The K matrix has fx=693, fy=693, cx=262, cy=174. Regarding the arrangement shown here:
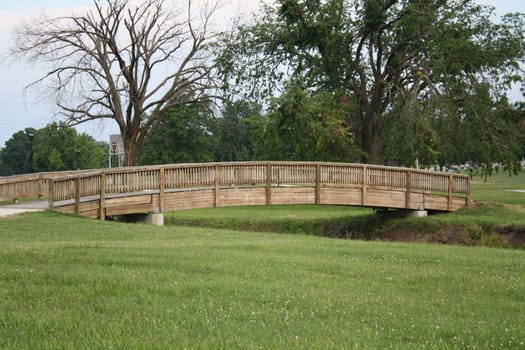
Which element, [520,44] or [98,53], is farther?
[98,53]

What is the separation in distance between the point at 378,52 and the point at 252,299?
3012 cm

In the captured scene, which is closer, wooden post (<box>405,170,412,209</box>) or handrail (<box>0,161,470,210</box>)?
handrail (<box>0,161,470,210</box>)

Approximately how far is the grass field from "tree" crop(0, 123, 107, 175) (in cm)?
4790

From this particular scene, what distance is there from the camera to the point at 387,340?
20.7ft

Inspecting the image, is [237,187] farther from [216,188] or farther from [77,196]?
[77,196]

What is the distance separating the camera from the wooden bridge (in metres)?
22.3

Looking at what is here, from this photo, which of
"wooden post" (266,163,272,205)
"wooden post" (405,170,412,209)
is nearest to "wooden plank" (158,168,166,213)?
"wooden post" (266,163,272,205)

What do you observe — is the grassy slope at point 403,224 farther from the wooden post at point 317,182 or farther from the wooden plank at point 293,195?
the wooden plank at point 293,195

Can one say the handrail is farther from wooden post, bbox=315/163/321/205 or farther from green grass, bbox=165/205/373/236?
green grass, bbox=165/205/373/236

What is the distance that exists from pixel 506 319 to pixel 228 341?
3.27 metres

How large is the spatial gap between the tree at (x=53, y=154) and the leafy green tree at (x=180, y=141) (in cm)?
923

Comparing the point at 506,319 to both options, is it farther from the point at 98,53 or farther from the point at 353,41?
the point at 98,53

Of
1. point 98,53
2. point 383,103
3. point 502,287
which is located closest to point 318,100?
point 383,103

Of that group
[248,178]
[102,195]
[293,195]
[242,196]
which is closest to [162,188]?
[102,195]
